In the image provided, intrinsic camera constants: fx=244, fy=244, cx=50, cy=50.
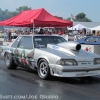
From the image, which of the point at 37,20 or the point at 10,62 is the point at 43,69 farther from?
the point at 37,20

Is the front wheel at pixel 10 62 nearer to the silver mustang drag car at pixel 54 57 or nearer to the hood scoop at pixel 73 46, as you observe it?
the silver mustang drag car at pixel 54 57

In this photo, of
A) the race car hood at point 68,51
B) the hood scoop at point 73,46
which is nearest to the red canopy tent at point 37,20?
the race car hood at point 68,51

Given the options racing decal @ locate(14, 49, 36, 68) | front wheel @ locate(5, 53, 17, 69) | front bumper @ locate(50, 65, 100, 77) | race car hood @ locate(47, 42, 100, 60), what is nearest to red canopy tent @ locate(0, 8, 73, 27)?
front wheel @ locate(5, 53, 17, 69)

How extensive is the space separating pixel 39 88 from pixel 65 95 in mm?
897

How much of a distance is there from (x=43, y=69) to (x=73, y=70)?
1.01 m

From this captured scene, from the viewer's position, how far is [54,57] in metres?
6.85

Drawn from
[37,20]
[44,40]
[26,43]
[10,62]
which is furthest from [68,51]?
[37,20]

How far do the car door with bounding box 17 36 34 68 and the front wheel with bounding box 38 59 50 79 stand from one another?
18.6 inches

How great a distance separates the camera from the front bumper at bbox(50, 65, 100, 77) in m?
6.63

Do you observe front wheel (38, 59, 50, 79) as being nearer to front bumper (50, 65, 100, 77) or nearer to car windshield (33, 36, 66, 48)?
front bumper (50, 65, 100, 77)

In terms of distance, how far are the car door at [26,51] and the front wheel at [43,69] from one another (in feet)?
1.55

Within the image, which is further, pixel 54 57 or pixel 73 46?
pixel 73 46

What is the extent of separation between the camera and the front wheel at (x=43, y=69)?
23.1 ft

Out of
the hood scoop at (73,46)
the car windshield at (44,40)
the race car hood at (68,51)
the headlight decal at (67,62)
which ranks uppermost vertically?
the car windshield at (44,40)
